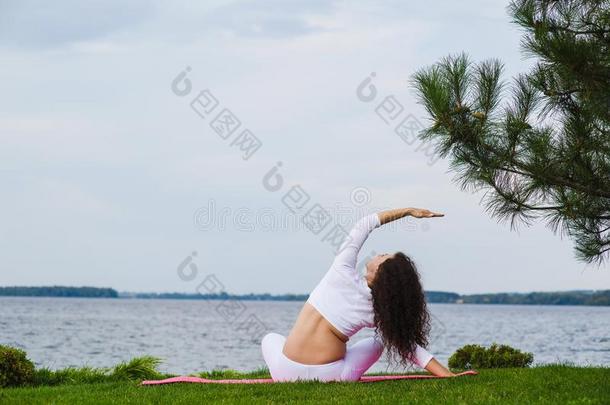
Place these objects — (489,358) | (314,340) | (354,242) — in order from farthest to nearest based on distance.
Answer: (489,358) → (314,340) → (354,242)

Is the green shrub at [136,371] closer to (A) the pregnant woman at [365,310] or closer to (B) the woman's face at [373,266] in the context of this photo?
(A) the pregnant woman at [365,310]

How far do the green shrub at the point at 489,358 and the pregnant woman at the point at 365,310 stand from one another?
13.9ft

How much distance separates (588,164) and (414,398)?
195 inches

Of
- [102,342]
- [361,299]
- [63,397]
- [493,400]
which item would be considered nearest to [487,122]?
[361,299]

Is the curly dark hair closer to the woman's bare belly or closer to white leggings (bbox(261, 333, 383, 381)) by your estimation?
white leggings (bbox(261, 333, 383, 381))

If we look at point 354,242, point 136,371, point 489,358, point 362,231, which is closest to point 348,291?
point 354,242

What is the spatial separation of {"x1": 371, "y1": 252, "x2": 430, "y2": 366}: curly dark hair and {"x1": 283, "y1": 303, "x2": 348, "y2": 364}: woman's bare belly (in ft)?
1.65

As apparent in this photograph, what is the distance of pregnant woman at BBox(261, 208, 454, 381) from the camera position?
27.6 ft

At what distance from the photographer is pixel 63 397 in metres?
8.93

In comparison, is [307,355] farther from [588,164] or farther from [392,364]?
[588,164]

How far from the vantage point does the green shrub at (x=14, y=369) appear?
11.3 m

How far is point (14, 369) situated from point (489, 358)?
7303 millimetres

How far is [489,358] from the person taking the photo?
12.8 meters

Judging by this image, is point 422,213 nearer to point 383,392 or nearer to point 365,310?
point 365,310
